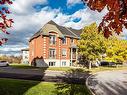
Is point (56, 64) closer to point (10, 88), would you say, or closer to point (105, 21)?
point (10, 88)

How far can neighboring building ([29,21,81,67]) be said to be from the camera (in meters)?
57.3

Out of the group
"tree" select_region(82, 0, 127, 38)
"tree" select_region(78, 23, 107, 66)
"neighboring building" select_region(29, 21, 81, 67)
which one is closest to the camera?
"tree" select_region(82, 0, 127, 38)

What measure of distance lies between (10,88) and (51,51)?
4144 cm

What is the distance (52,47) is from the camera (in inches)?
2323

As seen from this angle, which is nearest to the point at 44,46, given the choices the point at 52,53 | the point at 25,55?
the point at 52,53

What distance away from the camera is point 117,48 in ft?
204

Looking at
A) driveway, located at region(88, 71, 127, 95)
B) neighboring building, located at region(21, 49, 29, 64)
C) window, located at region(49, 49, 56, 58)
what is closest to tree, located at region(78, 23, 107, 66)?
window, located at region(49, 49, 56, 58)

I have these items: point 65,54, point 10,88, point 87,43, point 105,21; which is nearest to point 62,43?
point 65,54

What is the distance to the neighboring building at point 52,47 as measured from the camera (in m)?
57.3

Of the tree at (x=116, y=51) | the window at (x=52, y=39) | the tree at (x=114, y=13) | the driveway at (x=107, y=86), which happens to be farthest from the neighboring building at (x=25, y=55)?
the tree at (x=114, y=13)

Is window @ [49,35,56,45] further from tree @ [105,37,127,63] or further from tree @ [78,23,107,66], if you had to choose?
tree @ [105,37,127,63]

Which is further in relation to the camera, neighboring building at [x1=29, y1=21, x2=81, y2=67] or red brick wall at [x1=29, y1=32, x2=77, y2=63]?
neighboring building at [x1=29, y1=21, x2=81, y2=67]

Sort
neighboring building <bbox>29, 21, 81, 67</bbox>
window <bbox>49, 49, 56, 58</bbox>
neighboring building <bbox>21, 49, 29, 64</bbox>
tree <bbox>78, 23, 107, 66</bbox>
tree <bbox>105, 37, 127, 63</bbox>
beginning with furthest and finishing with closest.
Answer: neighboring building <bbox>21, 49, 29, 64</bbox>
tree <bbox>105, 37, 127, 63</bbox>
window <bbox>49, 49, 56, 58</bbox>
neighboring building <bbox>29, 21, 81, 67</bbox>
tree <bbox>78, 23, 107, 66</bbox>

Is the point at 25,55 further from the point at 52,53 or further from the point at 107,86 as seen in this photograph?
the point at 107,86
